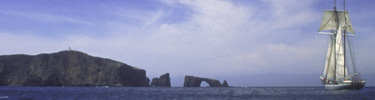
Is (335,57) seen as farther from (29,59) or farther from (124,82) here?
(29,59)

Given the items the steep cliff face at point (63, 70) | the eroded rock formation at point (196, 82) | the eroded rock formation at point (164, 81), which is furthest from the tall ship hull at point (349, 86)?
the steep cliff face at point (63, 70)

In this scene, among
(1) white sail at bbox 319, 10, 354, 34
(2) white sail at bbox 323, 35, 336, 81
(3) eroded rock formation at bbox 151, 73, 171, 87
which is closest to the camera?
(2) white sail at bbox 323, 35, 336, 81

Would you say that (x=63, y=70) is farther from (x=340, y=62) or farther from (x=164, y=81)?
(x=340, y=62)

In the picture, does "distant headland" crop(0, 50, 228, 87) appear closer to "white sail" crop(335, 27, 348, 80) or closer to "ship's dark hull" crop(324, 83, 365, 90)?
"white sail" crop(335, 27, 348, 80)

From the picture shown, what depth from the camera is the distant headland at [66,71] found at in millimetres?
160125

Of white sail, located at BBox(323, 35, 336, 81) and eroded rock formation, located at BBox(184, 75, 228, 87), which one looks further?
eroded rock formation, located at BBox(184, 75, 228, 87)

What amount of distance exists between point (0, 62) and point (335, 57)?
482ft

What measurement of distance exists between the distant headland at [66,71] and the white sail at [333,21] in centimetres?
9581

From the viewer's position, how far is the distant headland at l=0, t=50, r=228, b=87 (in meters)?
160

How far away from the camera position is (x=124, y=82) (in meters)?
179

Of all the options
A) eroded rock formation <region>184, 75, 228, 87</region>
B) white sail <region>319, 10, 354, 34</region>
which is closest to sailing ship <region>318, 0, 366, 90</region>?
white sail <region>319, 10, 354, 34</region>

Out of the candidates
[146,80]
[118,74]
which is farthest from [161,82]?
[118,74]

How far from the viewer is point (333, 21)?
94.7 metres

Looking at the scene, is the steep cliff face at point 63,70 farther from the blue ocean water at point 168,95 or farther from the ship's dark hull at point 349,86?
the ship's dark hull at point 349,86
